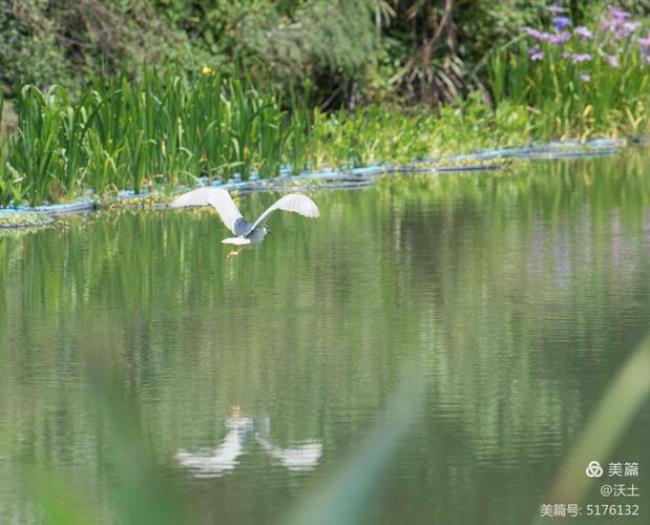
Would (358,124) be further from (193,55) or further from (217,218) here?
(217,218)

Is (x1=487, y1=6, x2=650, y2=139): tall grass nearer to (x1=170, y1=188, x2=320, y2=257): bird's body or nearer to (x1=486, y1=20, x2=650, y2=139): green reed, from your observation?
(x1=486, y1=20, x2=650, y2=139): green reed

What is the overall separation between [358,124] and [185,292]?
11.0 metres

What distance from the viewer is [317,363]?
32.1ft

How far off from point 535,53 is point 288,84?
149 inches

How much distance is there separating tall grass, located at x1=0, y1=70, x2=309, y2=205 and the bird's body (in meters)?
4.24

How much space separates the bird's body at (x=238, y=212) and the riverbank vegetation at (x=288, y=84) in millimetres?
4498

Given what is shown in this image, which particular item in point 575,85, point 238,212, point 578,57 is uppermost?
point 578,57

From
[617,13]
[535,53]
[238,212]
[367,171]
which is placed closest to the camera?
[238,212]

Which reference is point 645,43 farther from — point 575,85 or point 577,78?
point 575,85

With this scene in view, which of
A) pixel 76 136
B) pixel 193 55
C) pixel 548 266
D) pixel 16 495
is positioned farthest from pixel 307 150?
pixel 16 495

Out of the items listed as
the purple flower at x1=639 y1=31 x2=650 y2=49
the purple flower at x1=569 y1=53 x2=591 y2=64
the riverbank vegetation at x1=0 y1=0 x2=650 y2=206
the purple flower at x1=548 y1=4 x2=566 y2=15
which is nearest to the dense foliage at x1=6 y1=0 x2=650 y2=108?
the riverbank vegetation at x1=0 y1=0 x2=650 y2=206

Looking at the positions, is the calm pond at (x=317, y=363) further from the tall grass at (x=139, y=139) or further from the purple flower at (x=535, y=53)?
the purple flower at (x=535, y=53)

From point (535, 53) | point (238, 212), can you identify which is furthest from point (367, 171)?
point (238, 212)

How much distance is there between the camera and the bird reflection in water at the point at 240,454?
7.33 m
